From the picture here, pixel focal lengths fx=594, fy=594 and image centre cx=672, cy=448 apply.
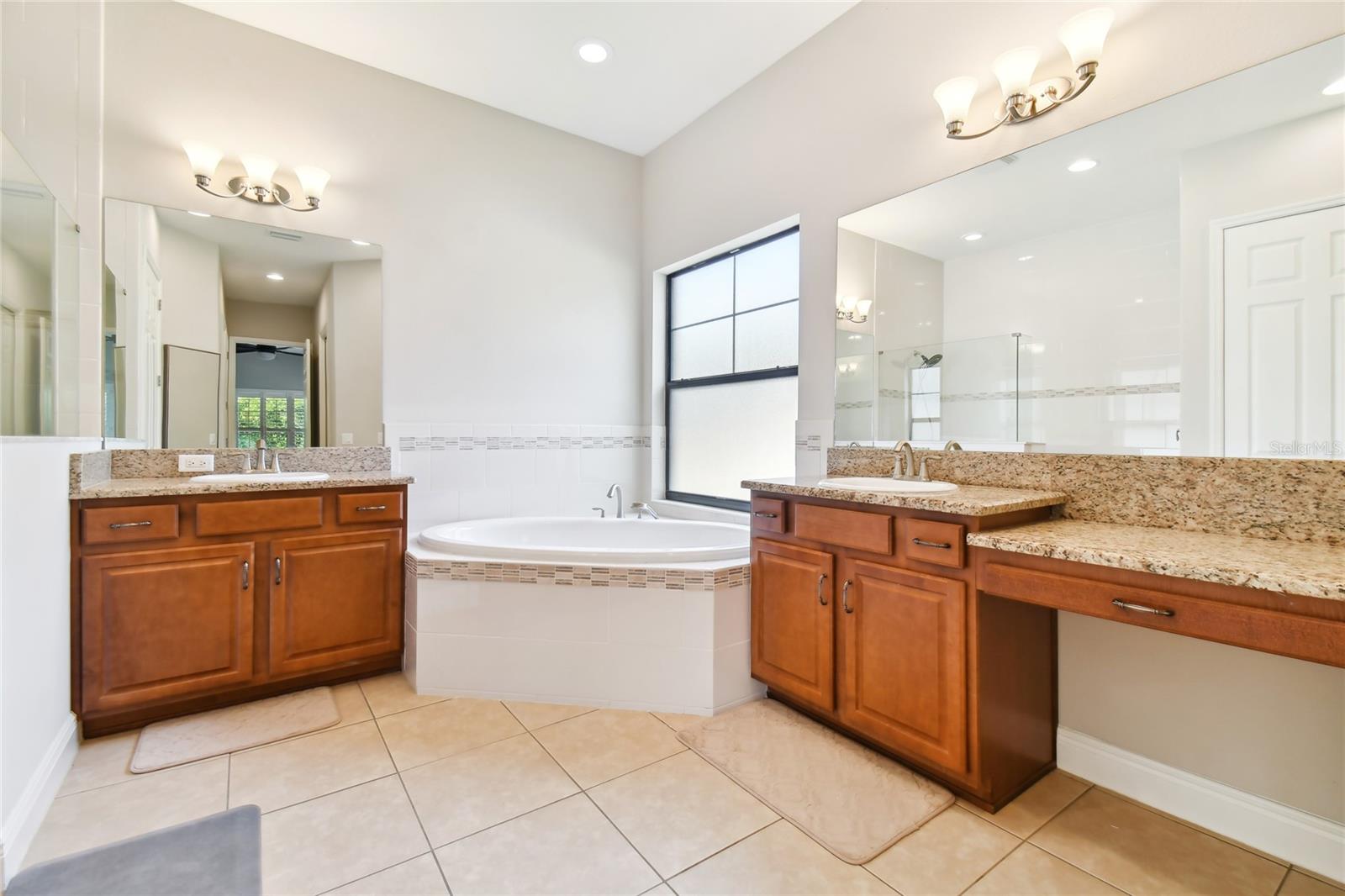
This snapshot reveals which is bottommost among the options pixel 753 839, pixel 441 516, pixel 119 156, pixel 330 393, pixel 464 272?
pixel 753 839

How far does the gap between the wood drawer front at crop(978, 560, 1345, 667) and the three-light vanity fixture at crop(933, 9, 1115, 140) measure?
1.48 meters

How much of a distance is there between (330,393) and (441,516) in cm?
82

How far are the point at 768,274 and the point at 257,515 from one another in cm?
264

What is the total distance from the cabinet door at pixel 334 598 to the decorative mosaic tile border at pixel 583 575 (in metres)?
0.21

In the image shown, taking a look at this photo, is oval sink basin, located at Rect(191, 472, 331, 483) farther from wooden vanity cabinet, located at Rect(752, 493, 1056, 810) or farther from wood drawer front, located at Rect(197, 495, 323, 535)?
wooden vanity cabinet, located at Rect(752, 493, 1056, 810)

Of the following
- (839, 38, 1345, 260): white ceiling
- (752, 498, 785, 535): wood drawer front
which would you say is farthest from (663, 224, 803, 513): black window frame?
(752, 498, 785, 535): wood drawer front

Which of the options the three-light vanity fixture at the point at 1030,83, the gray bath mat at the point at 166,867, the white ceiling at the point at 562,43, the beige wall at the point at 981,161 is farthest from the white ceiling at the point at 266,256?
the three-light vanity fixture at the point at 1030,83

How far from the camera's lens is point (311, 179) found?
2785 mm

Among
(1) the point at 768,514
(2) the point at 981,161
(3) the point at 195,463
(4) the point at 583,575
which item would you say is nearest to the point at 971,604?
(1) the point at 768,514

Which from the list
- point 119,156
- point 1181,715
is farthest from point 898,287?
point 119,156

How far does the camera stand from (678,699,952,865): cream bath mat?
158cm

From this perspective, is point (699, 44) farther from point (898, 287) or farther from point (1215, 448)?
point (1215, 448)

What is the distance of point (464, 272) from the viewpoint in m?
3.27

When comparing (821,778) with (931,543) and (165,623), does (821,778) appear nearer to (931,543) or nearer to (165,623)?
(931,543)
